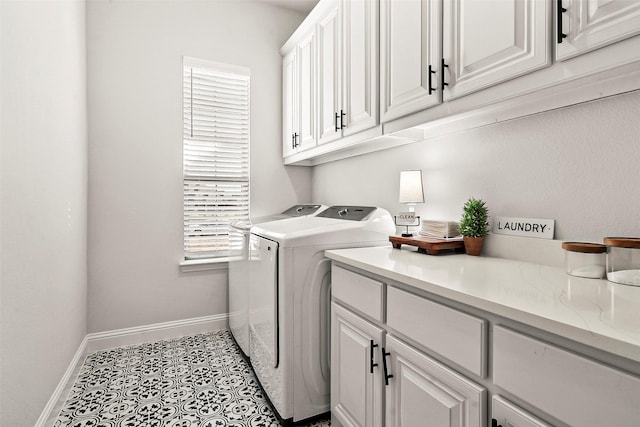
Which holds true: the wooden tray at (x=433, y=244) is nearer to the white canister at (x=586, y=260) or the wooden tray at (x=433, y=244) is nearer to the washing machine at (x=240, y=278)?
the white canister at (x=586, y=260)

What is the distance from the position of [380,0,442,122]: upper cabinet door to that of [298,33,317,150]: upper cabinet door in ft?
2.69

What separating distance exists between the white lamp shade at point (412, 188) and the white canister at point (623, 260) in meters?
0.81

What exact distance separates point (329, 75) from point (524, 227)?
57.9 inches

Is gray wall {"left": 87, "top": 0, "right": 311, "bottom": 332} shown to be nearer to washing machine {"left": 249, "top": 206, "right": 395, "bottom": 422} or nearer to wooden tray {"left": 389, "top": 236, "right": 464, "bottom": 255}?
washing machine {"left": 249, "top": 206, "right": 395, "bottom": 422}

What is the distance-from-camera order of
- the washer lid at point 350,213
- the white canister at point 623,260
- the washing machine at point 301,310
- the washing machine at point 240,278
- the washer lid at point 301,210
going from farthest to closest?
1. the washer lid at point 301,210
2. the washing machine at point 240,278
3. the washer lid at point 350,213
4. the washing machine at point 301,310
5. the white canister at point 623,260

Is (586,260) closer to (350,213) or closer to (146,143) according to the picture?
(350,213)

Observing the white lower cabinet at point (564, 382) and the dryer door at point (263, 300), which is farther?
the dryer door at point (263, 300)

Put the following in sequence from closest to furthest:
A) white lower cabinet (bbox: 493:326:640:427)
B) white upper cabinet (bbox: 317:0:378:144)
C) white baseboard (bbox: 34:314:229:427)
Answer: white lower cabinet (bbox: 493:326:640:427), white upper cabinet (bbox: 317:0:378:144), white baseboard (bbox: 34:314:229:427)

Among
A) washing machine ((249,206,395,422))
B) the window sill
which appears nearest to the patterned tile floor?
washing machine ((249,206,395,422))

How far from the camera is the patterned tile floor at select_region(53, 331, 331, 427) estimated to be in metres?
1.72

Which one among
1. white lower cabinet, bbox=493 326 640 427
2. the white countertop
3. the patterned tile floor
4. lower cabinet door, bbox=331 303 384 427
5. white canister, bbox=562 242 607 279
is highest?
white canister, bbox=562 242 607 279

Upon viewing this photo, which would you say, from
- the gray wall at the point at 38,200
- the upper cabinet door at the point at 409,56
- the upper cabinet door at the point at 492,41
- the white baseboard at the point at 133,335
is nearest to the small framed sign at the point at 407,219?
the upper cabinet door at the point at 409,56

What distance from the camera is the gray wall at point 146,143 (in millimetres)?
2510

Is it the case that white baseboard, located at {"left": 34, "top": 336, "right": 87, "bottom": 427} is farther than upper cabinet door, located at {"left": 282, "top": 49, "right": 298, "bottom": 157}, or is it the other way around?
upper cabinet door, located at {"left": 282, "top": 49, "right": 298, "bottom": 157}
